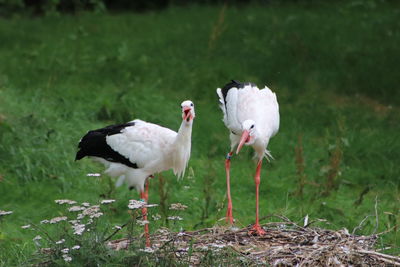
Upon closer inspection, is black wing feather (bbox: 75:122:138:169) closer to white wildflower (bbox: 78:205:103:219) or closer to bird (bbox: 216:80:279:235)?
bird (bbox: 216:80:279:235)

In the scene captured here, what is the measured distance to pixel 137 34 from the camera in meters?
13.0

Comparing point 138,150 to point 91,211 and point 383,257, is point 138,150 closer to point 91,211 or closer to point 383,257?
point 91,211

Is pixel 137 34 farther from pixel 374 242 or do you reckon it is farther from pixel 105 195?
pixel 374 242

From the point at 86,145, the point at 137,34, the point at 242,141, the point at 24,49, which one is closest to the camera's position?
the point at 242,141

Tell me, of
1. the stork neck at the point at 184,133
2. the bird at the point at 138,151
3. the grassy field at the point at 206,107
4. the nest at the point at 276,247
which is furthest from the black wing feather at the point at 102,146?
the nest at the point at 276,247

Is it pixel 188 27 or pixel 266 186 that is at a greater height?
pixel 188 27

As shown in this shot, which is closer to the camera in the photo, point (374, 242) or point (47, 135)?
point (374, 242)

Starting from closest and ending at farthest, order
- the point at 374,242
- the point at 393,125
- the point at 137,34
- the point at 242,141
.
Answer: the point at 374,242 → the point at 242,141 → the point at 393,125 → the point at 137,34

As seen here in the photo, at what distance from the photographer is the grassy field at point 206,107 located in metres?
7.16

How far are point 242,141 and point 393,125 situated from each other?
439cm

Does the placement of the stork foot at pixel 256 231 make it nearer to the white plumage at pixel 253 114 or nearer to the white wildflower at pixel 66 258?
the white plumage at pixel 253 114

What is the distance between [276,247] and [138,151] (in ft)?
4.99

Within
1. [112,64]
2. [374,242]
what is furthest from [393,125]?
[374,242]

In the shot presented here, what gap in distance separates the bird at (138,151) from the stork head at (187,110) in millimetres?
263
